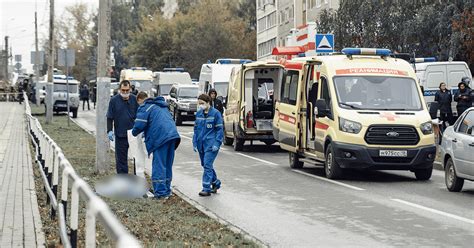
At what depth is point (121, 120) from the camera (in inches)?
666

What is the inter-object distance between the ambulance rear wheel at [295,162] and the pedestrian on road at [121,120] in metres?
5.53

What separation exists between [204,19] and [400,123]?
74.9 m

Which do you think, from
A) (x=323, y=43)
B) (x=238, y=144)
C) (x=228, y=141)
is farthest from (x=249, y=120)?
(x=228, y=141)

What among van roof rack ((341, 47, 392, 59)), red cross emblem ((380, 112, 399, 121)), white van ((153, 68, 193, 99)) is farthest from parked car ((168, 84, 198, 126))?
red cross emblem ((380, 112, 399, 121))

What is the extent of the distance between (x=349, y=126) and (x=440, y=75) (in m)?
14.3

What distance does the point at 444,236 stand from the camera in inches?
437

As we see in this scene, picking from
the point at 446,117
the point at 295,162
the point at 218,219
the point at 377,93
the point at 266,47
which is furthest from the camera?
the point at 266,47

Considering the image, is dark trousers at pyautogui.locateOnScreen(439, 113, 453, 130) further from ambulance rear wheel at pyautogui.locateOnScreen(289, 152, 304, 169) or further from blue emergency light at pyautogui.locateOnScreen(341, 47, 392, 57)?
blue emergency light at pyautogui.locateOnScreen(341, 47, 392, 57)

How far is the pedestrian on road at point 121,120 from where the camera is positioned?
55.5ft

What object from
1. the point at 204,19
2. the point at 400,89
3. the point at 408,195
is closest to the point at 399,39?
the point at 400,89

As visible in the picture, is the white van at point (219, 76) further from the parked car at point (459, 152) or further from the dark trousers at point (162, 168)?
the dark trousers at point (162, 168)

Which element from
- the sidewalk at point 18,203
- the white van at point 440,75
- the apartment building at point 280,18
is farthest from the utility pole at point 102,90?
the apartment building at point 280,18

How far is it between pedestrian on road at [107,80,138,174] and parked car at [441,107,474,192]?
5352 mm

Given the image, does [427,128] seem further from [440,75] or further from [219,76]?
[219,76]
